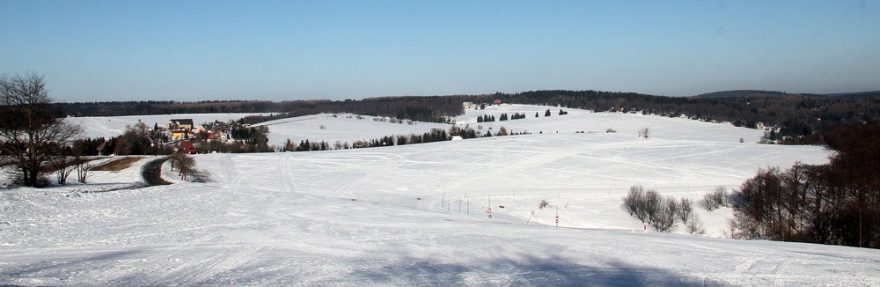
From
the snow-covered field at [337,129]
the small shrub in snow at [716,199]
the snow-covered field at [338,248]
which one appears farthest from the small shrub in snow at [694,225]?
the snow-covered field at [337,129]

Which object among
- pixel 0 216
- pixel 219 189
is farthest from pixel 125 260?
pixel 219 189

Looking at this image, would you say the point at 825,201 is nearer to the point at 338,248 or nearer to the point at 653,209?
the point at 653,209

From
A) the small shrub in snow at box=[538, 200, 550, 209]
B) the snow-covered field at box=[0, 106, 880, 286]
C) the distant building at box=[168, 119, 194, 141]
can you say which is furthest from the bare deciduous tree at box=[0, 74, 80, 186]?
the distant building at box=[168, 119, 194, 141]

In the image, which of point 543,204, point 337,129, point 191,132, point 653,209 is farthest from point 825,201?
point 191,132

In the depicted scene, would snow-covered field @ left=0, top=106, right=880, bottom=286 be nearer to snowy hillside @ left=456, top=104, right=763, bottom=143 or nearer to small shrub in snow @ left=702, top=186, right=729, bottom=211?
small shrub in snow @ left=702, top=186, right=729, bottom=211

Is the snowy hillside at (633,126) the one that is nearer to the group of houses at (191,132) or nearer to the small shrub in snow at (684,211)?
the group of houses at (191,132)

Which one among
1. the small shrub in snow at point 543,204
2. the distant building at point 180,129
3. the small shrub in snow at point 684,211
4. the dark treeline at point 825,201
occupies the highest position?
the distant building at point 180,129

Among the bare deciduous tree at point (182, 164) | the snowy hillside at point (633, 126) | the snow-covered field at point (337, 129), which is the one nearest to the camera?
the bare deciduous tree at point (182, 164)
